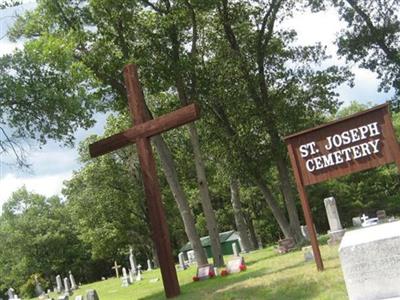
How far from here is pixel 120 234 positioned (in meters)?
43.9

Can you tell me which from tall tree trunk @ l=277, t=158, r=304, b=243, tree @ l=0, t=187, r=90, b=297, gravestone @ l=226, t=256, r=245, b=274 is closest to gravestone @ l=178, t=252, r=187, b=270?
tall tree trunk @ l=277, t=158, r=304, b=243

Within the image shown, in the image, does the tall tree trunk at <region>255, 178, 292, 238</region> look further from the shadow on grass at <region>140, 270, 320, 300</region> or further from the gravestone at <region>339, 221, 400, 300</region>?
→ the gravestone at <region>339, 221, 400, 300</region>

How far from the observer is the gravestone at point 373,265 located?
5.69 m

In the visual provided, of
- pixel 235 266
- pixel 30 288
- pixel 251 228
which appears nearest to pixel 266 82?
pixel 235 266

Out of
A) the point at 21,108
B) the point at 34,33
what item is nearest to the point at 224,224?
the point at 34,33

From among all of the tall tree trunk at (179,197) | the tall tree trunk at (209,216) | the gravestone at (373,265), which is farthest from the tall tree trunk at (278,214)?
the gravestone at (373,265)

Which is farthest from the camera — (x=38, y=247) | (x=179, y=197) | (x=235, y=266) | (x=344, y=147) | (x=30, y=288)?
(x=38, y=247)

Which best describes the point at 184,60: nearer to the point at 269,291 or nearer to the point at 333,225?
the point at 333,225

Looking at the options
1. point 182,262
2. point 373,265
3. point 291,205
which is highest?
point 291,205

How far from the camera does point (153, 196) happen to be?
11859mm

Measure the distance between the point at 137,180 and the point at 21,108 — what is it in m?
29.9

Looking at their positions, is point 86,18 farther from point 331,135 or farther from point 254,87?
point 331,135

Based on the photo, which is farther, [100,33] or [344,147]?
[100,33]

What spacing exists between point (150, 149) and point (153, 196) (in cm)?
103
